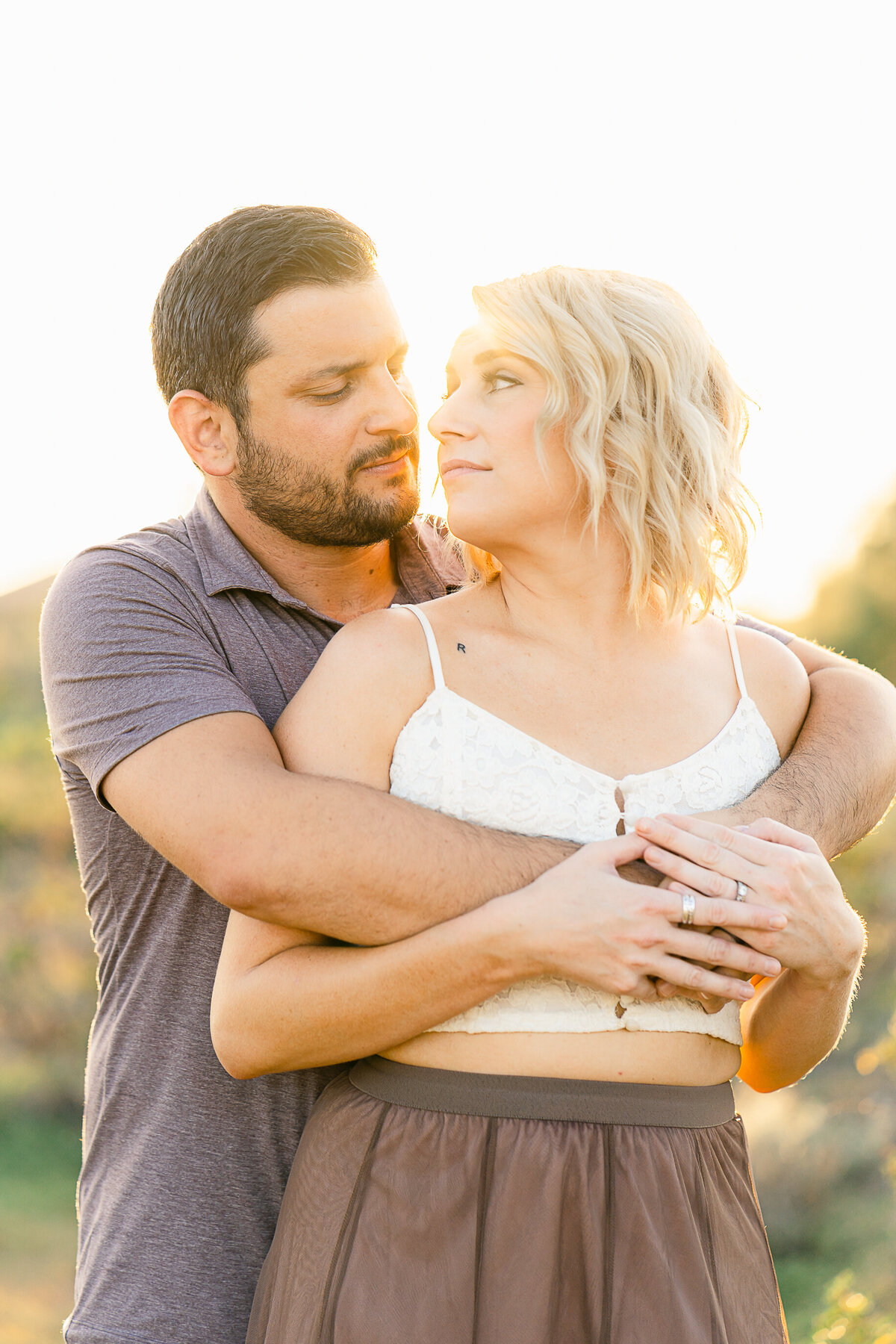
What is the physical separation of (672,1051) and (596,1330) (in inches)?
14.6

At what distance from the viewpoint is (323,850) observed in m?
1.55

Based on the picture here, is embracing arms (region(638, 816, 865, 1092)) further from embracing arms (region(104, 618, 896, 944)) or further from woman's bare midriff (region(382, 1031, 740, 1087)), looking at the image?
woman's bare midriff (region(382, 1031, 740, 1087))

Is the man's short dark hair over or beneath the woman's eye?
over

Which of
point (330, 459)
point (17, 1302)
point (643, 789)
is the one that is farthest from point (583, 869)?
point (17, 1302)

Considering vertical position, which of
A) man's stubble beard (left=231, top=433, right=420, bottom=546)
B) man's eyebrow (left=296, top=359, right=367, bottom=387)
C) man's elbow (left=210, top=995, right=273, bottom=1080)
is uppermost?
man's eyebrow (left=296, top=359, right=367, bottom=387)

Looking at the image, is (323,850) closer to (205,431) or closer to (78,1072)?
(205,431)

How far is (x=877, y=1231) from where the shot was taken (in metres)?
4.77

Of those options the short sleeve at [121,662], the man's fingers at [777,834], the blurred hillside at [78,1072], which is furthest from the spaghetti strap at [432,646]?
the blurred hillside at [78,1072]

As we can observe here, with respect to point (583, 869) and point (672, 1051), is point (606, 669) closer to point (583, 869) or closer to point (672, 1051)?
point (583, 869)

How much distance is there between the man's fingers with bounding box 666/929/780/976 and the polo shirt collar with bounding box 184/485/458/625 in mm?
905

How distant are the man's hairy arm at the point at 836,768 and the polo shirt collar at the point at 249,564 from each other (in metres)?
0.76

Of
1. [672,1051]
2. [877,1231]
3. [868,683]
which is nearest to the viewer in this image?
[672,1051]

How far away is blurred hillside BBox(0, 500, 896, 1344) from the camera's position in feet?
16.3

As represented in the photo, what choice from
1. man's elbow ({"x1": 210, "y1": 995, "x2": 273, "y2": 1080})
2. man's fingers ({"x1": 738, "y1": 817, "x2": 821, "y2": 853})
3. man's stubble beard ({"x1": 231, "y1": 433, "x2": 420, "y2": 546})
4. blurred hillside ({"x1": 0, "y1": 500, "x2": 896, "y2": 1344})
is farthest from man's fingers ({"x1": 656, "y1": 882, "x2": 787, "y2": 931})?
blurred hillside ({"x1": 0, "y1": 500, "x2": 896, "y2": 1344})
